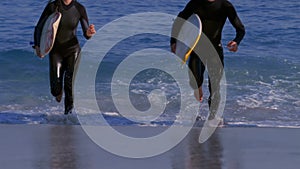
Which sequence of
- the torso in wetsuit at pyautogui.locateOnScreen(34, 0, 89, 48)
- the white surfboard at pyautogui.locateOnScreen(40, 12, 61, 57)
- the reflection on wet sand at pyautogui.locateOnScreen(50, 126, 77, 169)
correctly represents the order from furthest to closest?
the torso in wetsuit at pyautogui.locateOnScreen(34, 0, 89, 48) → the white surfboard at pyautogui.locateOnScreen(40, 12, 61, 57) → the reflection on wet sand at pyautogui.locateOnScreen(50, 126, 77, 169)

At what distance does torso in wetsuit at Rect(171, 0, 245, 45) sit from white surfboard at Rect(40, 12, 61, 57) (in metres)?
1.26

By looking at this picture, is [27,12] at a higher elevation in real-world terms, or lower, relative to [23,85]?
lower

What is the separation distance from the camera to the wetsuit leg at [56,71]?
870 cm

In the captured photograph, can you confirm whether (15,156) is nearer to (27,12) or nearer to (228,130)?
(228,130)

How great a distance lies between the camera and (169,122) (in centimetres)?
911

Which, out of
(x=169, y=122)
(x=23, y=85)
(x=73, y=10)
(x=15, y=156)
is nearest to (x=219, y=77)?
(x=169, y=122)

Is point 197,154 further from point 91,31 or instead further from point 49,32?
point 49,32

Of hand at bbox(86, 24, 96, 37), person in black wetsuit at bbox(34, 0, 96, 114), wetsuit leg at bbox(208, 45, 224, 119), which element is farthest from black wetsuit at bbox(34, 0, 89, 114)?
wetsuit leg at bbox(208, 45, 224, 119)

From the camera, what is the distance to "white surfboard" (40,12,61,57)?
8492 millimetres

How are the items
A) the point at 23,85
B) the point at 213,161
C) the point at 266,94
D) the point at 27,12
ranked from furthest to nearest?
1. the point at 27,12
2. the point at 23,85
3. the point at 266,94
4. the point at 213,161

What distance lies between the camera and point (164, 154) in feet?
22.1

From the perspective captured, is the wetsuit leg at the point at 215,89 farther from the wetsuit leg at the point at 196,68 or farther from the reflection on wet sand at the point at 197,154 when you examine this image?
the reflection on wet sand at the point at 197,154

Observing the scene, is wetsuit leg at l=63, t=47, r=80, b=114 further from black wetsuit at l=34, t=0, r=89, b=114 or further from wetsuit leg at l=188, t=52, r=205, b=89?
wetsuit leg at l=188, t=52, r=205, b=89

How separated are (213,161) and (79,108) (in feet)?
11.9
